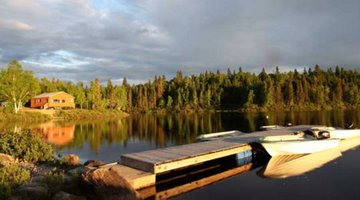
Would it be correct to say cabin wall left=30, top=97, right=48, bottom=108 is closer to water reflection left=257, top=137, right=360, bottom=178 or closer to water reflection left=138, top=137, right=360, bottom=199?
water reflection left=138, top=137, right=360, bottom=199

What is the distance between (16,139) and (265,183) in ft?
45.4

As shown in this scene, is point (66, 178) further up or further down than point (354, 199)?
further up

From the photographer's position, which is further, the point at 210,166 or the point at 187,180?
the point at 210,166

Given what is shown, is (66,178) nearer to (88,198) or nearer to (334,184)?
(88,198)

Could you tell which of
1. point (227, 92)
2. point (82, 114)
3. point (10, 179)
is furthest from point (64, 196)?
point (227, 92)

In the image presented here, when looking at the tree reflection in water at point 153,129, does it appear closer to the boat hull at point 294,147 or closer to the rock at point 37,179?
the boat hull at point 294,147

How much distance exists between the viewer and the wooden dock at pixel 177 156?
575 inches

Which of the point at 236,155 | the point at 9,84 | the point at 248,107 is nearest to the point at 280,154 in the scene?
the point at 236,155

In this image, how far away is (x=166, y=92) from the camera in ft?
427

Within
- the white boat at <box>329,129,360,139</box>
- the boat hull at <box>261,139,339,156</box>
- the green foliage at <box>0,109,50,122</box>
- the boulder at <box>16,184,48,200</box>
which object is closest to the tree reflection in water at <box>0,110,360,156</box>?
the boat hull at <box>261,139,339,156</box>

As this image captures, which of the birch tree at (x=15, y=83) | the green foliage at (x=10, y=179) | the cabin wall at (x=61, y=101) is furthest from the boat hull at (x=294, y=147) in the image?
the cabin wall at (x=61, y=101)

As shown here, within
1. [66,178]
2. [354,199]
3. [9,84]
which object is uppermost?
[9,84]

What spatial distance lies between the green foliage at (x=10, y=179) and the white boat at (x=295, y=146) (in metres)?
14.0

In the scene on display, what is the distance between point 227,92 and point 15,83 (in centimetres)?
A: 8033
